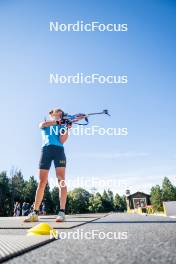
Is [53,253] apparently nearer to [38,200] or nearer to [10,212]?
[38,200]

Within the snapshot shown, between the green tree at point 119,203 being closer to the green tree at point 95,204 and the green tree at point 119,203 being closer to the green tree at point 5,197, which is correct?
the green tree at point 95,204

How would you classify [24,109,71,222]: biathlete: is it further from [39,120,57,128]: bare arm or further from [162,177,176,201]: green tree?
[162,177,176,201]: green tree

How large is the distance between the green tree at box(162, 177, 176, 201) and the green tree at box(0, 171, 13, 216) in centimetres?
4754

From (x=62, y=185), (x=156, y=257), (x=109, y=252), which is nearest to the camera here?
(x=156, y=257)

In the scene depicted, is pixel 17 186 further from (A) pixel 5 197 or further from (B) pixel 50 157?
(B) pixel 50 157

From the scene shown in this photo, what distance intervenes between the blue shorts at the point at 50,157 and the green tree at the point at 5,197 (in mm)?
82027

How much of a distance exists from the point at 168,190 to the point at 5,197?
50216mm

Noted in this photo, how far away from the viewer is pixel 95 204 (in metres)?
135

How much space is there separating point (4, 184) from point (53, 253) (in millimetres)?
86677

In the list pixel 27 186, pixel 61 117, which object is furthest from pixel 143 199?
pixel 61 117

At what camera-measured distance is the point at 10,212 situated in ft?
277
